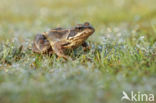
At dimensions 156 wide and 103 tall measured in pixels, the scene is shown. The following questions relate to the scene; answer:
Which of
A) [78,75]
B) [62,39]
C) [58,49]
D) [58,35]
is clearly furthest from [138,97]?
[58,35]

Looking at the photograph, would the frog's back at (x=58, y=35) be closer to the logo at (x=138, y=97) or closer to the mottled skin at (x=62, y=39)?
the mottled skin at (x=62, y=39)

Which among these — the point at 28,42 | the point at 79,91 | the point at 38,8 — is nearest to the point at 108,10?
the point at 38,8

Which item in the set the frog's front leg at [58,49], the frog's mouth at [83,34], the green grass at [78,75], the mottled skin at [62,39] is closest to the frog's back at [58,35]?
the mottled skin at [62,39]

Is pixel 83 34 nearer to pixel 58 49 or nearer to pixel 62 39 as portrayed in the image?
pixel 62 39

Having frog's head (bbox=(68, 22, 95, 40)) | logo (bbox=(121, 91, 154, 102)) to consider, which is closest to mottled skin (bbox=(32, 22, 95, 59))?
frog's head (bbox=(68, 22, 95, 40))

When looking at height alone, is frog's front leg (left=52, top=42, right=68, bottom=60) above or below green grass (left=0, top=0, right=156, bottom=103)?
above

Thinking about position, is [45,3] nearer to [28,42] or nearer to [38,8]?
[38,8]

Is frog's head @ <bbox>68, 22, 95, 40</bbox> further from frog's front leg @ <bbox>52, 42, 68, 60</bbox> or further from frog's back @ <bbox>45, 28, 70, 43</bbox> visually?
frog's front leg @ <bbox>52, 42, 68, 60</bbox>

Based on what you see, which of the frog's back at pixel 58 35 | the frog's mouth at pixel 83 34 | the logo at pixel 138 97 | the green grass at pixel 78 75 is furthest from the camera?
the frog's back at pixel 58 35
